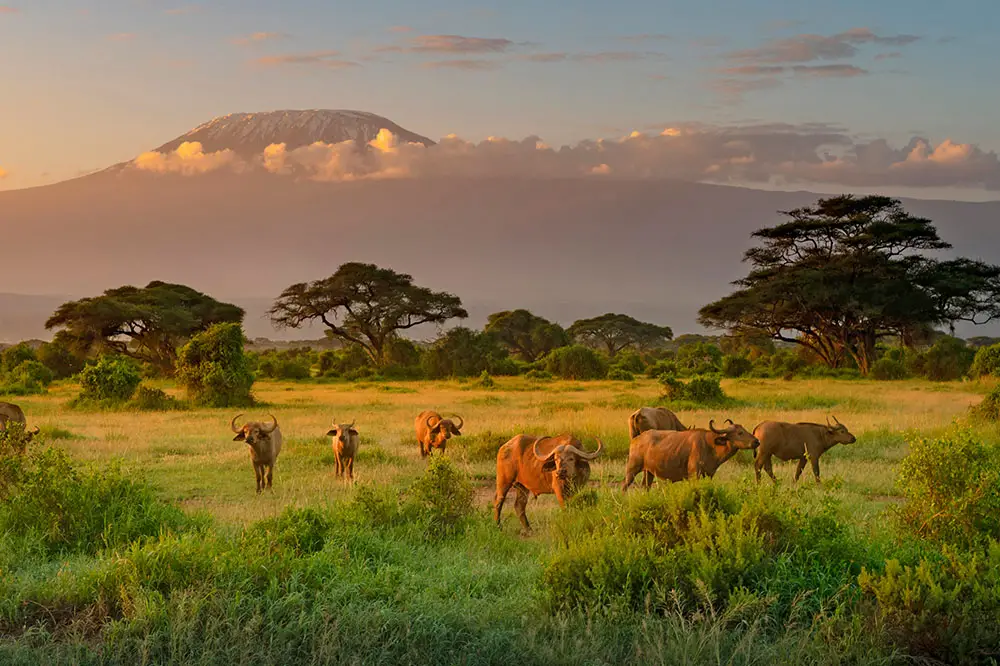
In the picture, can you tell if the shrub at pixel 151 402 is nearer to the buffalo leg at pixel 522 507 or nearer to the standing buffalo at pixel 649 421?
the standing buffalo at pixel 649 421

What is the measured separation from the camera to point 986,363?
3706 centimetres

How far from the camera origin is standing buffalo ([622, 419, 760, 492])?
35.0 feet

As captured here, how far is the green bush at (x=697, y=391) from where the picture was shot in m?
26.3

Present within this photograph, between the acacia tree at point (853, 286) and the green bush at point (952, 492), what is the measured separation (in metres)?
39.8

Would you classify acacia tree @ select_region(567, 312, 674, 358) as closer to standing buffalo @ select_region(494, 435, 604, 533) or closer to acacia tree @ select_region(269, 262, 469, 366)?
acacia tree @ select_region(269, 262, 469, 366)

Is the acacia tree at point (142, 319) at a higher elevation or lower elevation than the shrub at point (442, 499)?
higher

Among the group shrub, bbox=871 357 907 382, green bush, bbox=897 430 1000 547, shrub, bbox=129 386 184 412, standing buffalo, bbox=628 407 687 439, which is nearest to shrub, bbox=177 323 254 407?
shrub, bbox=129 386 184 412

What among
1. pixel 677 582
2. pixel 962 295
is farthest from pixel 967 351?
pixel 677 582

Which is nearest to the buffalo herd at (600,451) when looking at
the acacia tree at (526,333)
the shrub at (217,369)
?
the shrub at (217,369)

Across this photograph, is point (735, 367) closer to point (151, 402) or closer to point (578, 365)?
point (578, 365)

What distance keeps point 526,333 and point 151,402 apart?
133 feet

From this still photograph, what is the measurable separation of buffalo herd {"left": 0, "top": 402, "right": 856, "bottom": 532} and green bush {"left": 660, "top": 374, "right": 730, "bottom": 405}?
11.9 m

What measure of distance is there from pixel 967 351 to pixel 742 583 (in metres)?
43.5

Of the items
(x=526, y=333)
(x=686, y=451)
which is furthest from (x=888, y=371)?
(x=686, y=451)
